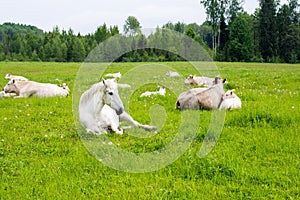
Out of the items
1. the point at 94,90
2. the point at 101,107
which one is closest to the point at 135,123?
the point at 101,107

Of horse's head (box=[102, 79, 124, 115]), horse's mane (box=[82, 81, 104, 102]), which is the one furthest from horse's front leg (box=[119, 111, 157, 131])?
horse's mane (box=[82, 81, 104, 102])

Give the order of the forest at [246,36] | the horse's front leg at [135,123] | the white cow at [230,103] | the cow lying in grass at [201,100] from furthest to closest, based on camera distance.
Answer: the forest at [246,36] < the cow lying in grass at [201,100] < the white cow at [230,103] < the horse's front leg at [135,123]

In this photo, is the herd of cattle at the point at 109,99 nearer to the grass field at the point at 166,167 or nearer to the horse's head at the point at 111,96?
the horse's head at the point at 111,96

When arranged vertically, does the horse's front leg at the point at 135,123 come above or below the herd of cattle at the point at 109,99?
below

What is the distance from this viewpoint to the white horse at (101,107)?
26.9 ft

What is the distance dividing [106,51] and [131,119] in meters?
2.04

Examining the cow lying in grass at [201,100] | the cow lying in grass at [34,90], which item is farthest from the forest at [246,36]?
the cow lying in grass at [201,100]

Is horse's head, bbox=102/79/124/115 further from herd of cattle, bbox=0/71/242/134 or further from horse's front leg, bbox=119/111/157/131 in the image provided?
horse's front leg, bbox=119/111/157/131

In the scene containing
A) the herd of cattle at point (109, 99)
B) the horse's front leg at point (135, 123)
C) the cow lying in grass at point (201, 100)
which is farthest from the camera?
the cow lying in grass at point (201, 100)

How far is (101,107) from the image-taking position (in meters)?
8.58

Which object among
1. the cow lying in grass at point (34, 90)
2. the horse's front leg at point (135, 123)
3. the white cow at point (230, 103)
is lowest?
the horse's front leg at point (135, 123)

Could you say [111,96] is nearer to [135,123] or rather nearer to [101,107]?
[101,107]

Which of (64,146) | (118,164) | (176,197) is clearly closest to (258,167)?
(176,197)

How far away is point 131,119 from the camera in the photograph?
940cm
